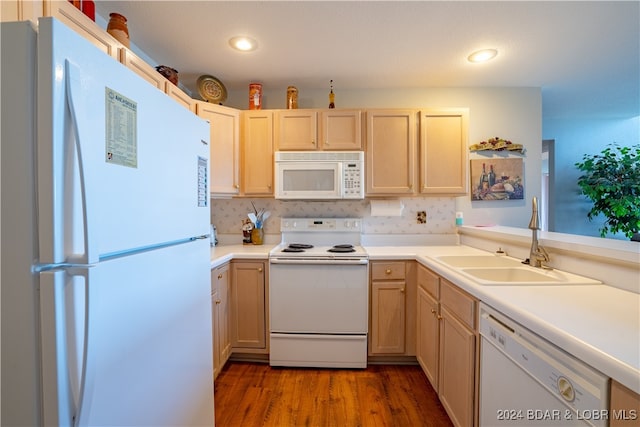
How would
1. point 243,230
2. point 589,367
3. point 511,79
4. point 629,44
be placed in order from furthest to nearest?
1. point 243,230
2. point 511,79
3. point 629,44
4. point 589,367

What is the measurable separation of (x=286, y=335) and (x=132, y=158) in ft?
5.83

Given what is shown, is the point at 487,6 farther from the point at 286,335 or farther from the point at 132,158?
the point at 286,335

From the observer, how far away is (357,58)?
2139 millimetres

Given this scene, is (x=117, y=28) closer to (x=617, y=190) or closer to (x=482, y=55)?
(x=482, y=55)

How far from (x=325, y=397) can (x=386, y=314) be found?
739 millimetres

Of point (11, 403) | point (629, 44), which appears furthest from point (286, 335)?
point (629, 44)

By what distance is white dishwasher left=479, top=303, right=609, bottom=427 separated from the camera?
0.68 metres

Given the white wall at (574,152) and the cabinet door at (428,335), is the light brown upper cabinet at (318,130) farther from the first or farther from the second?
the white wall at (574,152)

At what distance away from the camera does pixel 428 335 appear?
6.10ft

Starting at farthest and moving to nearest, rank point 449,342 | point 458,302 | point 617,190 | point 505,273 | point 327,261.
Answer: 1. point 617,190
2. point 327,261
3. point 505,273
4. point 449,342
5. point 458,302

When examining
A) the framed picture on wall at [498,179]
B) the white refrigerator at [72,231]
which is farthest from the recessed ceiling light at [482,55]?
the white refrigerator at [72,231]

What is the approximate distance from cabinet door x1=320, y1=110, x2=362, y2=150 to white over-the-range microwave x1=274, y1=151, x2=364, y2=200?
9cm

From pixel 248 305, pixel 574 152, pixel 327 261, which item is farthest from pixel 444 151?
pixel 574 152

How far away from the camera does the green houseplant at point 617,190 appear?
3.10m
